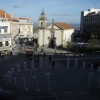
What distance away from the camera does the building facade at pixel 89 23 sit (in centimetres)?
7675

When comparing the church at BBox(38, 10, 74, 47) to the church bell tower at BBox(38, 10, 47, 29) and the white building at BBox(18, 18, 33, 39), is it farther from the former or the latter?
the white building at BBox(18, 18, 33, 39)

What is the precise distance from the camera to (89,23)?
81.3 meters

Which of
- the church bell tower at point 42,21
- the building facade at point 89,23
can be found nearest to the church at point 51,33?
the church bell tower at point 42,21

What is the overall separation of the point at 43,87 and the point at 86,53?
1052 inches

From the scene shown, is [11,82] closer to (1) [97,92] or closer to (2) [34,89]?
(2) [34,89]

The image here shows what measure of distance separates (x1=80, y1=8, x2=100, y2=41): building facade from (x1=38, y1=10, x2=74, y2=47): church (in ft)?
66.8

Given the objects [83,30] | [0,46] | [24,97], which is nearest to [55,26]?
[0,46]

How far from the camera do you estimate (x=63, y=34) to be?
57000 mm

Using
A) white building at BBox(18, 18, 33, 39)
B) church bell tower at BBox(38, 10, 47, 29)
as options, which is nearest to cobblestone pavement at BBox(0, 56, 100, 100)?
church bell tower at BBox(38, 10, 47, 29)

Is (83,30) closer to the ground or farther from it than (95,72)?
farther from it

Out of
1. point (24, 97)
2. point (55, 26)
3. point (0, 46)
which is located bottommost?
point (24, 97)

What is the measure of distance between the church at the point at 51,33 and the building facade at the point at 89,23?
66.8ft

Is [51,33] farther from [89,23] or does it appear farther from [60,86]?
[60,86]

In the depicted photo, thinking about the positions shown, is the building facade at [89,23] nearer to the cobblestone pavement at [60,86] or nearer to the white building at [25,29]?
the white building at [25,29]
